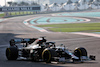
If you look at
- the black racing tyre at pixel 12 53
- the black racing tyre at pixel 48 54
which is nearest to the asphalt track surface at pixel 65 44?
the black racing tyre at pixel 48 54

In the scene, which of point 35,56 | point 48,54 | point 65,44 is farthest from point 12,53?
point 65,44

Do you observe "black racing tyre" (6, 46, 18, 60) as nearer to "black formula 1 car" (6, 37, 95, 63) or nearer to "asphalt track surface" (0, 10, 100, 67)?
"black formula 1 car" (6, 37, 95, 63)

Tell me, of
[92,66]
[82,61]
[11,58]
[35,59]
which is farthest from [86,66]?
[11,58]

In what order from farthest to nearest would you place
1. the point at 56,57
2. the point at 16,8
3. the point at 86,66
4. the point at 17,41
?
the point at 16,8, the point at 17,41, the point at 56,57, the point at 86,66

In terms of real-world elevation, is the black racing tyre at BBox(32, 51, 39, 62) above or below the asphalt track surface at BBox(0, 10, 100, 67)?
above

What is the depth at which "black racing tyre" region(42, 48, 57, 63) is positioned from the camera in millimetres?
14008

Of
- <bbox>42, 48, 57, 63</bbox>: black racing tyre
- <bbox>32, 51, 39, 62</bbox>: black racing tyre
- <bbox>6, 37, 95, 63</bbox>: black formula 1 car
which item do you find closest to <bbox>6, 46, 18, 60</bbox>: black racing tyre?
<bbox>6, 37, 95, 63</bbox>: black formula 1 car

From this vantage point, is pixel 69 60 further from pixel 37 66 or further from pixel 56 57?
pixel 37 66

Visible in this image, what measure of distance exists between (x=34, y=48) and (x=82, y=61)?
3.24m

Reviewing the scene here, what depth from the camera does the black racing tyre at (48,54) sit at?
14008 mm

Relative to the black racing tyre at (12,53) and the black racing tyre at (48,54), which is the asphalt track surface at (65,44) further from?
the black racing tyre at (12,53)

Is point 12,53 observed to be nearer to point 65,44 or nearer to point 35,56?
point 35,56

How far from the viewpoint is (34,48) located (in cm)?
1552

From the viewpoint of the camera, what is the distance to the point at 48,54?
46.2 ft
